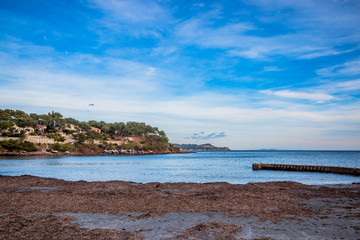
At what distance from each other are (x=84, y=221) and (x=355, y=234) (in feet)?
34.6

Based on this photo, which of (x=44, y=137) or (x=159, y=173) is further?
(x=44, y=137)

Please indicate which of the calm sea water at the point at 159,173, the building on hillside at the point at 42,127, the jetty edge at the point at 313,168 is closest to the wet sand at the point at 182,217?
the calm sea water at the point at 159,173

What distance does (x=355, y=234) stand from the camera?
32.6ft

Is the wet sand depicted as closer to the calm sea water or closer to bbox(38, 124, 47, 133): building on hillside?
the calm sea water

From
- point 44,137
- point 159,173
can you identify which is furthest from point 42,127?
point 159,173

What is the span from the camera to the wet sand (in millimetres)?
9938

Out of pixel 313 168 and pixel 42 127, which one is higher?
pixel 42 127

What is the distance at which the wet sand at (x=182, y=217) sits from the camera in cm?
994

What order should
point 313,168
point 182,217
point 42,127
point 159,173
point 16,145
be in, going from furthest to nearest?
point 42,127 → point 16,145 → point 313,168 → point 159,173 → point 182,217

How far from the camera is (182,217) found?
12.9 meters

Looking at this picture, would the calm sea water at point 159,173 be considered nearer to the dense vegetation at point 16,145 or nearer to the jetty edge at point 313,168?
the jetty edge at point 313,168

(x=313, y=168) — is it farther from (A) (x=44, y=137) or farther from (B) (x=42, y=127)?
(B) (x=42, y=127)

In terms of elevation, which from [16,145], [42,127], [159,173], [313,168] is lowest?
[159,173]

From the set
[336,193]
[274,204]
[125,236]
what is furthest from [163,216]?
[336,193]
